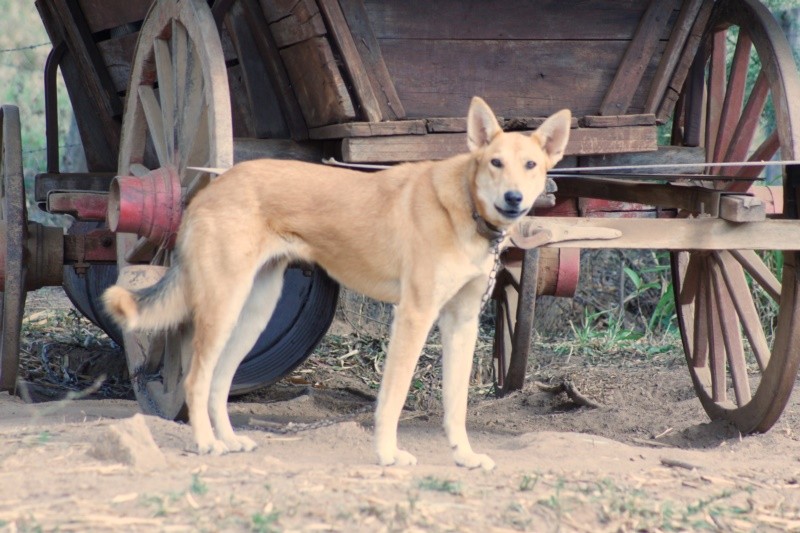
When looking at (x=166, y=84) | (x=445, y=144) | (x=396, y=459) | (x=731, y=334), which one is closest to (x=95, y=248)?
(x=166, y=84)

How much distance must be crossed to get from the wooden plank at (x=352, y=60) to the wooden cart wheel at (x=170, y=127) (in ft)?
1.69

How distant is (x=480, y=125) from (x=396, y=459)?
133 centimetres

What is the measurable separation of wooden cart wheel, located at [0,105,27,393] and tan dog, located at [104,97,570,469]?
4.40 feet

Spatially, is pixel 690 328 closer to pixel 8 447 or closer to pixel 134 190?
pixel 134 190

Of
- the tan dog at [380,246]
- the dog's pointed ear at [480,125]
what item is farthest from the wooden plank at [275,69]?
the dog's pointed ear at [480,125]

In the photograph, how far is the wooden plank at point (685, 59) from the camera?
5.23m

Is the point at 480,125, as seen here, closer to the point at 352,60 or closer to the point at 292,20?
the point at 352,60

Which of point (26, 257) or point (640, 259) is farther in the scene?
point (640, 259)

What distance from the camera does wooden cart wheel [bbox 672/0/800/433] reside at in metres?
4.80

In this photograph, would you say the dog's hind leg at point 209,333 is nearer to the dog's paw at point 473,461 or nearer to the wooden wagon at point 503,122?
the wooden wagon at point 503,122

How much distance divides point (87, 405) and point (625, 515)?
140 inches

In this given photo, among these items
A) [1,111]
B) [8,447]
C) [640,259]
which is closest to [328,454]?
[8,447]

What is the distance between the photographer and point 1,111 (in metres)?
6.12

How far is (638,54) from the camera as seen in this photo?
516cm
